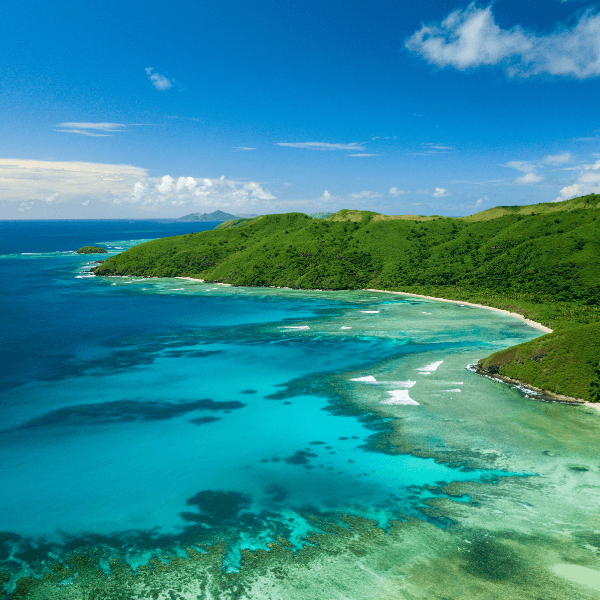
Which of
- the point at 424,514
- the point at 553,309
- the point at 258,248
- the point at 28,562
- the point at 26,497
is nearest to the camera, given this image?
the point at 28,562

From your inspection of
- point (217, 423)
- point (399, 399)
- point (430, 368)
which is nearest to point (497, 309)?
point (430, 368)

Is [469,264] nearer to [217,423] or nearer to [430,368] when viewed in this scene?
[430,368]

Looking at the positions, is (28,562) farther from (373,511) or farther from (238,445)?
(373,511)

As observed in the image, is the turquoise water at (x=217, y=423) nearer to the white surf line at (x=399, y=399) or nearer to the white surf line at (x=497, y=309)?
the white surf line at (x=399, y=399)

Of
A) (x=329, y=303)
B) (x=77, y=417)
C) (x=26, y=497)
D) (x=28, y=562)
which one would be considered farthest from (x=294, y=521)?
(x=329, y=303)

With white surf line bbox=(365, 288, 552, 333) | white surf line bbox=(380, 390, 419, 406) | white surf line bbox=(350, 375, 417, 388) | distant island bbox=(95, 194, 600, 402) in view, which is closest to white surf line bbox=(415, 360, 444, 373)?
white surf line bbox=(350, 375, 417, 388)

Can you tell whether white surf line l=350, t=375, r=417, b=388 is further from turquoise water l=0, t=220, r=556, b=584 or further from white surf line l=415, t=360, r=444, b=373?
white surf line l=415, t=360, r=444, b=373
